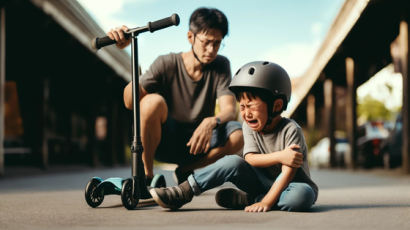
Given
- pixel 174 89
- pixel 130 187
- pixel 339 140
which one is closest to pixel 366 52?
pixel 339 140

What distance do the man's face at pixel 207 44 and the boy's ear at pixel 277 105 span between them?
0.87m

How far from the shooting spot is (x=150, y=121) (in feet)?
14.6

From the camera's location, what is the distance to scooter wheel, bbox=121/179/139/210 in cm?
357

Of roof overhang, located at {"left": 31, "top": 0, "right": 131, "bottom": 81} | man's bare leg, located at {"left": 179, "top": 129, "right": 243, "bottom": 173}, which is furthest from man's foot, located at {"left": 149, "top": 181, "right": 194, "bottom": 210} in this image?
roof overhang, located at {"left": 31, "top": 0, "right": 131, "bottom": 81}

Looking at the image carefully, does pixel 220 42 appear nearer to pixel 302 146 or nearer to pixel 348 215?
pixel 302 146

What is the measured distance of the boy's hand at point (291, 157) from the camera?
3.38 metres

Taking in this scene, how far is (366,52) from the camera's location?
15.4 metres

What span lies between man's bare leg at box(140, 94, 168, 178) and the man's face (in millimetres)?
463

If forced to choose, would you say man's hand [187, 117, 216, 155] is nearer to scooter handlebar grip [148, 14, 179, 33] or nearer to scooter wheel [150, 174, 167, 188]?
scooter wheel [150, 174, 167, 188]

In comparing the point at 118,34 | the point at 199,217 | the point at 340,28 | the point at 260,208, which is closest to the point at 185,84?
the point at 118,34

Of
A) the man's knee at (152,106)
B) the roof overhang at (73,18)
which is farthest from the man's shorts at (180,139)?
the roof overhang at (73,18)

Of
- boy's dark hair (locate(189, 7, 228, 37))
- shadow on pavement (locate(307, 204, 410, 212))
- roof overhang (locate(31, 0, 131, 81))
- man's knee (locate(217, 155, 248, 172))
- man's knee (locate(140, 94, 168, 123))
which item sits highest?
roof overhang (locate(31, 0, 131, 81))

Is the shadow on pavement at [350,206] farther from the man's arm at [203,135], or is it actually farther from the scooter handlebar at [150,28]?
the scooter handlebar at [150,28]

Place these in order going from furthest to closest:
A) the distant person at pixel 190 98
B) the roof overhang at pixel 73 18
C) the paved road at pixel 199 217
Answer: the roof overhang at pixel 73 18 < the distant person at pixel 190 98 < the paved road at pixel 199 217
